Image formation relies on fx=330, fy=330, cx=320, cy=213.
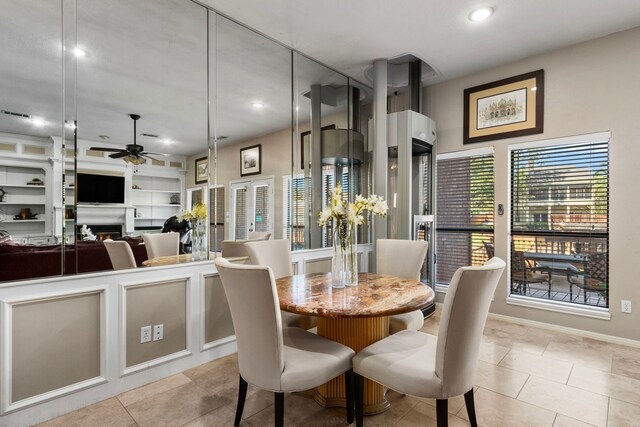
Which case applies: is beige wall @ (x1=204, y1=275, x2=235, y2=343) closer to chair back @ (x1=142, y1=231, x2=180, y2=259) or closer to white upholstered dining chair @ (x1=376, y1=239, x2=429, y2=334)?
chair back @ (x1=142, y1=231, x2=180, y2=259)

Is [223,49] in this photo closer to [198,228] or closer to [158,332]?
[198,228]

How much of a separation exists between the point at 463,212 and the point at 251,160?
2.65m

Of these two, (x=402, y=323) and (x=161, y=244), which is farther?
(x=161, y=244)

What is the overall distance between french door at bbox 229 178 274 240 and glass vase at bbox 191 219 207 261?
252 millimetres

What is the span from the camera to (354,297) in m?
1.86

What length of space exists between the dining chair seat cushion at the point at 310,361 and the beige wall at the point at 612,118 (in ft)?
9.47

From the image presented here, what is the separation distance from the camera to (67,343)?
198 cm

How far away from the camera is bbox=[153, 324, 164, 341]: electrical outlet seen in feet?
7.76

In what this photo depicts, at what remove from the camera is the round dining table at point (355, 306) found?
168 cm

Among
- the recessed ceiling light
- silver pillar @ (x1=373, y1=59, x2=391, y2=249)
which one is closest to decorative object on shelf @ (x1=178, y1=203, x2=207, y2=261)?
silver pillar @ (x1=373, y1=59, x2=391, y2=249)

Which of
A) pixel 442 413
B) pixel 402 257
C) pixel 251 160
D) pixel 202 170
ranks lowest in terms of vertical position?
pixel 442 413

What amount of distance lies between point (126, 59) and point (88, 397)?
7.40 ft

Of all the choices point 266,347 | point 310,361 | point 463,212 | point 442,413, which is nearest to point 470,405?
point 442,413

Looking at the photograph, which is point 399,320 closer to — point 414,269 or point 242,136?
point 414,269
